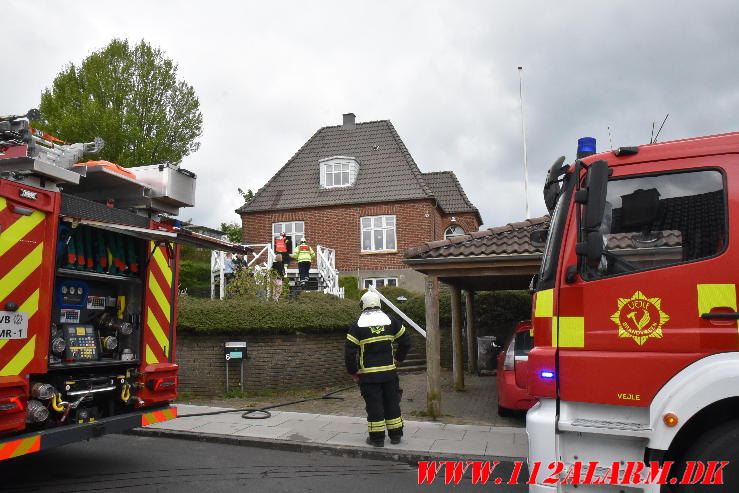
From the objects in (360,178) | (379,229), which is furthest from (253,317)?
(360,178)

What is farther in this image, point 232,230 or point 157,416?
point 232,230

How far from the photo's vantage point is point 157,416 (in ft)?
19.7

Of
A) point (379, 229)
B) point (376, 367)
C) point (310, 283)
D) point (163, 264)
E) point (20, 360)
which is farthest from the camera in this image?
point (379, 229)

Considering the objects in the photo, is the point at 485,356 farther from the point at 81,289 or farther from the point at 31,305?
the point at 31,305

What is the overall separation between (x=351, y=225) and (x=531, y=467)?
799 inches

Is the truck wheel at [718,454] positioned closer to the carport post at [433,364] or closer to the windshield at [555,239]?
the windshield at [555,239]

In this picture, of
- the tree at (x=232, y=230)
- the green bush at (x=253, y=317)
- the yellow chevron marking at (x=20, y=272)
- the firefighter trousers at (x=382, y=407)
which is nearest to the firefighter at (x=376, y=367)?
the firefighter trousers at (x=382, y=407)

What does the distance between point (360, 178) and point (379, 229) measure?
9.26 feet

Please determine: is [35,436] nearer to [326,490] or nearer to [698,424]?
[326,490]

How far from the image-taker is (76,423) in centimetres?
520

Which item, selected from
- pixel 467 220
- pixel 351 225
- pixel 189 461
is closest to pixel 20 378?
pixel 189 461

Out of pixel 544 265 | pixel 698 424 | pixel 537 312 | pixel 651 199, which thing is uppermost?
pixel 651 199

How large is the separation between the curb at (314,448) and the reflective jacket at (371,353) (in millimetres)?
849

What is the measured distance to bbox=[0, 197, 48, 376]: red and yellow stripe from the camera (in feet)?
14.8
